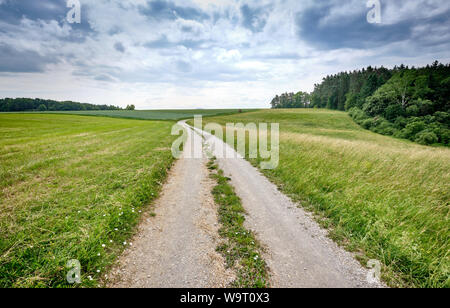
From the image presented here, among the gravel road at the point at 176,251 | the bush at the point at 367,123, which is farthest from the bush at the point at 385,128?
the gravel road at the point at 176,251

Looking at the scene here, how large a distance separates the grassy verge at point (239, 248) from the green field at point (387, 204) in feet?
7.67

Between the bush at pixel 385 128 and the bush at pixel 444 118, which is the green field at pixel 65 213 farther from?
the bush at pixel 444 118

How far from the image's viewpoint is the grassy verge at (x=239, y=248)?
11.6 ft

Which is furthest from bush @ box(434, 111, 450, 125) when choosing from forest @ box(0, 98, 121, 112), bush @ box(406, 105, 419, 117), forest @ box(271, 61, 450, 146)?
forest @ box(0, 98, 121, 112)

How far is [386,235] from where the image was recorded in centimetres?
451

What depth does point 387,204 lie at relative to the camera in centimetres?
571

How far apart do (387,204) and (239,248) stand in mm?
5117

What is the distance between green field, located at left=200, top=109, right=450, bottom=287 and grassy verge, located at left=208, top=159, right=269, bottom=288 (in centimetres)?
234

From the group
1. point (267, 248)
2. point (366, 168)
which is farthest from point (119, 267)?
point (366, 168)
